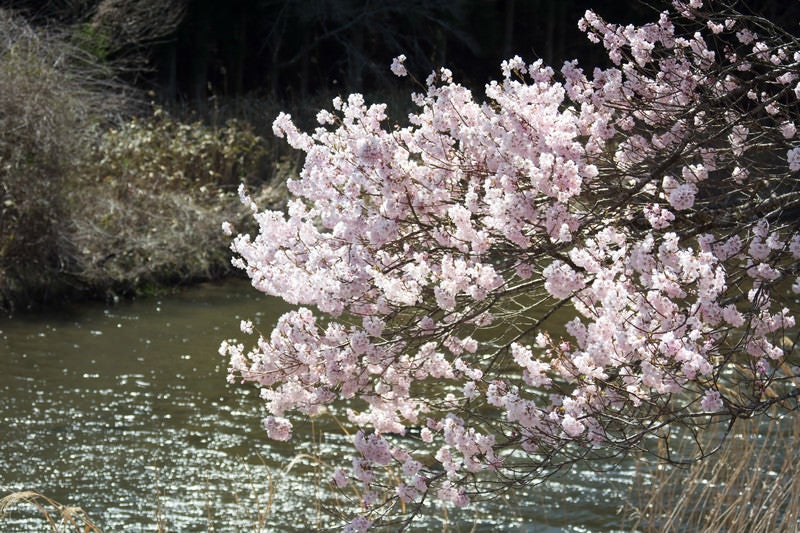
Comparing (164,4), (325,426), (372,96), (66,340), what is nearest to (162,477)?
(325,426)

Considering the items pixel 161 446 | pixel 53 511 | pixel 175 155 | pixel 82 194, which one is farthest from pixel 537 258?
pixel 175 155

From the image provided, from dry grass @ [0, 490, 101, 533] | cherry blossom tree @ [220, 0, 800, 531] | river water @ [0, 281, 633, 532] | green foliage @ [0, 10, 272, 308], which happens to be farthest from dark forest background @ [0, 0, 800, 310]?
dry grass @ [0, 490, 101, 533]

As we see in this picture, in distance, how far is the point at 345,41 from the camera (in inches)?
984

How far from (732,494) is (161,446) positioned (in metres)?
3.83

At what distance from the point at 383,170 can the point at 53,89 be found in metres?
9.31

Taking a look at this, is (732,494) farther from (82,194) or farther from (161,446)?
(82,194)

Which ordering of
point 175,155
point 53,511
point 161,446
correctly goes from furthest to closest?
point 175,155
point 161,446
point 53,511

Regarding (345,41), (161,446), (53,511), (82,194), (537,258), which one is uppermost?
(345,41)

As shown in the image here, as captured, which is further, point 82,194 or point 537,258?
point 82,194

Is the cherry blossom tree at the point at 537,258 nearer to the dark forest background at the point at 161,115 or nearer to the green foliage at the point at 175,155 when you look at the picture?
the dark forest background at the point at 161,115

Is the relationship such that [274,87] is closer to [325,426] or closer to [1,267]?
[1,267]

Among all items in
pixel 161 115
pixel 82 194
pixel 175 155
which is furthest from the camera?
pixel 161 115

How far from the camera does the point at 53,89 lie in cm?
1193

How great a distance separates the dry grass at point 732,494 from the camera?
4480 millimetres
